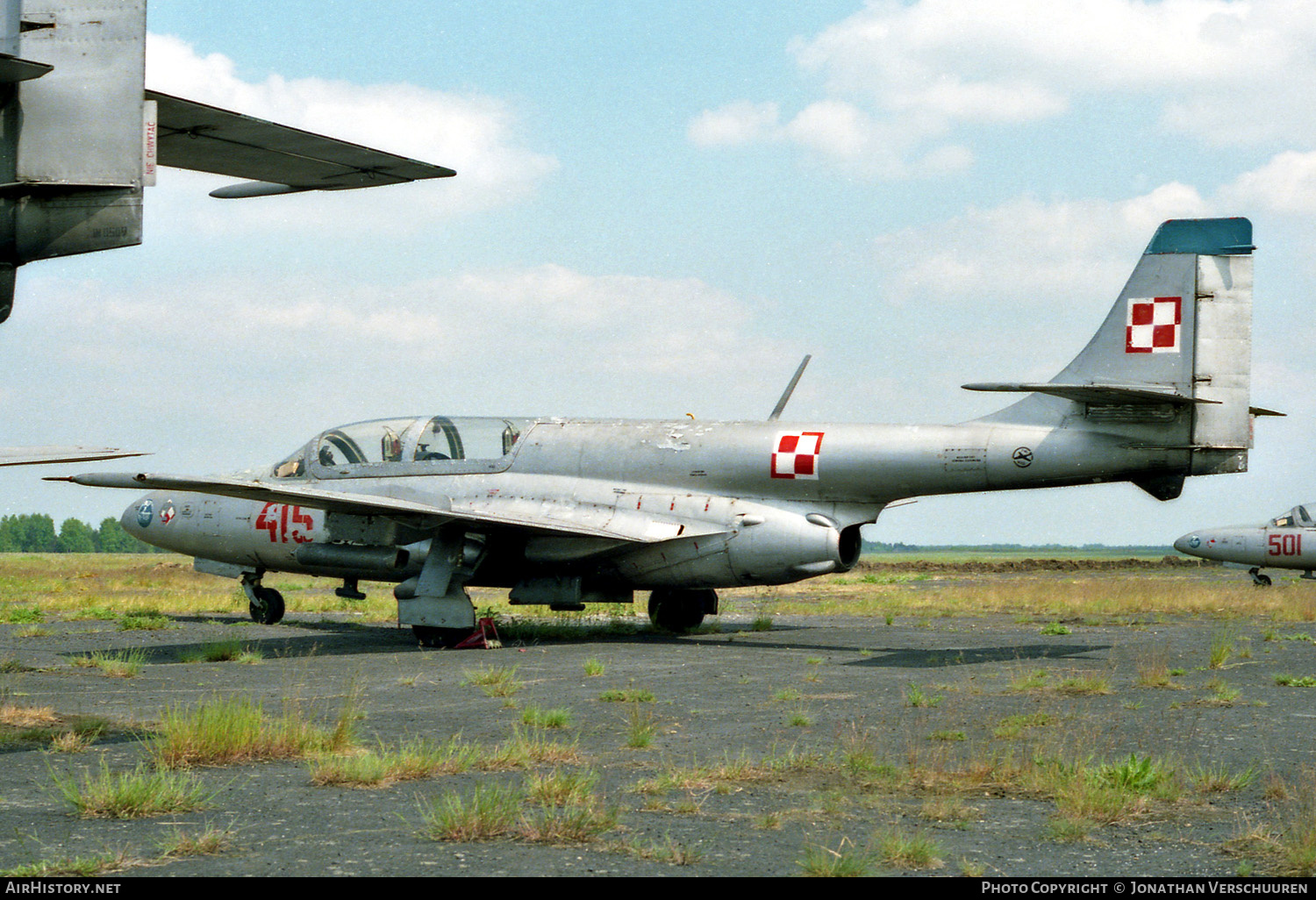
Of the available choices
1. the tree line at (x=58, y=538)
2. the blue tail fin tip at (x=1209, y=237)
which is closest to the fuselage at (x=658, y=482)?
the blue tail fin tip at (x=1209, y=237)

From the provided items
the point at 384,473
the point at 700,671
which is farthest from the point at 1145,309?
the point at 384,473

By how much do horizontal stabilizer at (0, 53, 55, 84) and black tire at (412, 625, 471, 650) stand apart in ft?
35.2

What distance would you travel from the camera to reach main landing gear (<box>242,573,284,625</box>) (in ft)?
66.9

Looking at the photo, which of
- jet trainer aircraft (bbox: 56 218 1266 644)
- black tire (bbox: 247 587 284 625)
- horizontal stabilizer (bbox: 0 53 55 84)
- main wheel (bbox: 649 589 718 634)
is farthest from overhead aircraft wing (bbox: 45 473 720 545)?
horizontal stabilizer (bbox: 0 53 55 84)

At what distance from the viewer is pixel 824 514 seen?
54.8 feet

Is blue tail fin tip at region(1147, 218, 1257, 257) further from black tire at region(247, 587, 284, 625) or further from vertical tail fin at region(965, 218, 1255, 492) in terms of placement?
black tire at region(247, 587, 284, 625)

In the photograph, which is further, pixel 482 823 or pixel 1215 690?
pixel 1215 690

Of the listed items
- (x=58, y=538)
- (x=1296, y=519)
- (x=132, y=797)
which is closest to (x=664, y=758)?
(x=132, y=797)

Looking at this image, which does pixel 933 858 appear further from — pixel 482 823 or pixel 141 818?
pixel 141 818

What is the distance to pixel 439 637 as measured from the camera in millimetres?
16781

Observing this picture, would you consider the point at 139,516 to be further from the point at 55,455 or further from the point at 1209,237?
the point at 1209,237

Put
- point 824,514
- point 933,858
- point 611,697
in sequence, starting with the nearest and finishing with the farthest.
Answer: point 933,858 → point 611,697 → point 824,514

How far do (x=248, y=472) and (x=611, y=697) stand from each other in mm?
10999

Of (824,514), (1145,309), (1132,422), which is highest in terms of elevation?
(1145,309)
